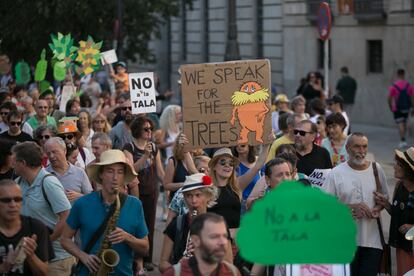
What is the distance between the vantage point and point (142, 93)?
1395cm

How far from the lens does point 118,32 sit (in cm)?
2475

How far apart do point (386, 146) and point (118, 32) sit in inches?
240

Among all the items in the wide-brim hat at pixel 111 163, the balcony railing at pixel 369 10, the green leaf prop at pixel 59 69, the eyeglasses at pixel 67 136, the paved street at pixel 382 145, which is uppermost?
the balcony railing at pixel 369 10

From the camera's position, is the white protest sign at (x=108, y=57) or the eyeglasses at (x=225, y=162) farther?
the white protest sign at (x=108, y=57)

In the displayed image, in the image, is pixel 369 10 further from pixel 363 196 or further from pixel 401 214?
pixel 401 214

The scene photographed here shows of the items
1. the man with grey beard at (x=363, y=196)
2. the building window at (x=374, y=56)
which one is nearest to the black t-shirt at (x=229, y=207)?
the man with grey beard at (x=363, y=196)

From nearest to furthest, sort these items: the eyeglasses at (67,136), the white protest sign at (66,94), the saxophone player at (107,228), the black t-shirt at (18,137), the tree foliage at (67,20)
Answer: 1. the saxophone player at (107,228)
2. the eyeglasses at (67,136)
3. the black t-shirt at (18,137)
4. the white protest sign at (66,94)
5. the tree foliage at (67,20)

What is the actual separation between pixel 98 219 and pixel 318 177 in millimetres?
3188

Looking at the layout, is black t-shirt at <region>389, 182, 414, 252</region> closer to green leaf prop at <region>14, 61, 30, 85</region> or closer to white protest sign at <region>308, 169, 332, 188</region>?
white protest sign at <region>308, 169, 332, 188</region>

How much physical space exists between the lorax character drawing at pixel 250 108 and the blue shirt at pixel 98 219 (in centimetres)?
270

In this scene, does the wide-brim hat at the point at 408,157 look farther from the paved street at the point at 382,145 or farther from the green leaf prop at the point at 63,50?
the green leaf prop at the point at 63,50

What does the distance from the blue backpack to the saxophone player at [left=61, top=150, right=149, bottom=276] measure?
55.1ft

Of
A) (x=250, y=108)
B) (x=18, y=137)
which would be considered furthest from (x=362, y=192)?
(x=18, y=137)

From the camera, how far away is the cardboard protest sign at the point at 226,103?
33.2 feet
